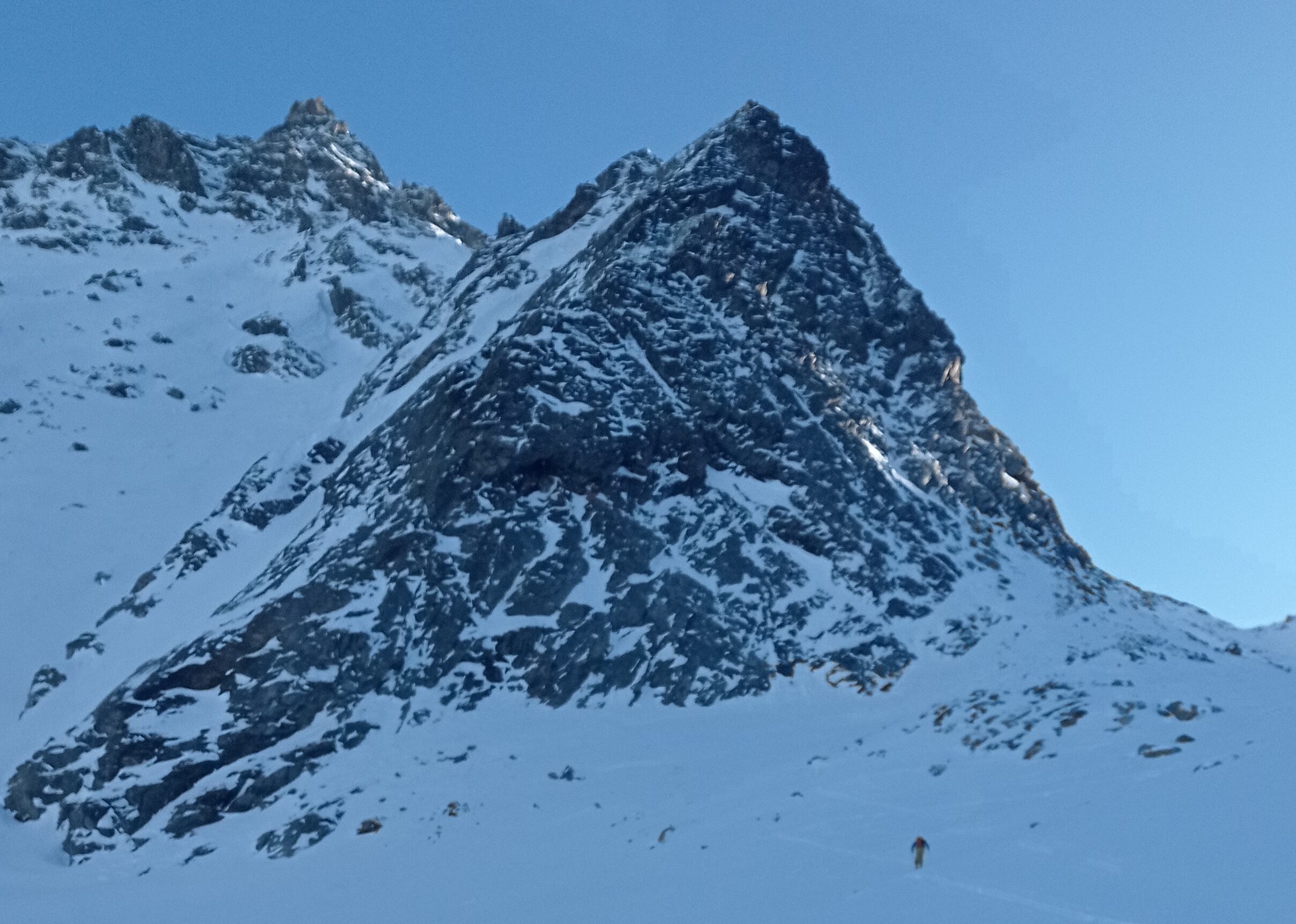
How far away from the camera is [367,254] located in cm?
8550

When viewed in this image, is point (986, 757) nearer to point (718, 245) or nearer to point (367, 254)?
point (718, 245)

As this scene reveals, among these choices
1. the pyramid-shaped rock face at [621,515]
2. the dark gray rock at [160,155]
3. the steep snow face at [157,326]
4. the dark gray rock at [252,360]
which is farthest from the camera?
the dark gray rock at [160,155]

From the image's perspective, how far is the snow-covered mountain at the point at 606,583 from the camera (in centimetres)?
3023

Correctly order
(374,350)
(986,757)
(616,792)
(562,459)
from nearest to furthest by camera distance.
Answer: (986,757) → (616,792) → (562,459) → (374,350)

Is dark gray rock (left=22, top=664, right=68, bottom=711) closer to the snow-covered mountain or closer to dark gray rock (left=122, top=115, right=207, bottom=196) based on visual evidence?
the snow-covered mountain

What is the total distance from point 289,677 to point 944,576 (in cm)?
2360

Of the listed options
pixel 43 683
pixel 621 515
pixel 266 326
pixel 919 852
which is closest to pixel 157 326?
pixel 266 326

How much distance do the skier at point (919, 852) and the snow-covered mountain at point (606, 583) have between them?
4.18 feet

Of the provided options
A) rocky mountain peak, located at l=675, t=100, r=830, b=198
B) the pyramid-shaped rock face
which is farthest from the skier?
rocky mountain peak, located at l=675, t=100, r=830, b=198

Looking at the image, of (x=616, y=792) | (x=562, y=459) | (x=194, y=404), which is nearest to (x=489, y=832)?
(x=616, y=792)

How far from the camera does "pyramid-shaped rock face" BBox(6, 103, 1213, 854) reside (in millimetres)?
34531

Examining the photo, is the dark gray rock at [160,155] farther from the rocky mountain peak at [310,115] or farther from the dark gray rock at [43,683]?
the dark gray rock at [43,683]

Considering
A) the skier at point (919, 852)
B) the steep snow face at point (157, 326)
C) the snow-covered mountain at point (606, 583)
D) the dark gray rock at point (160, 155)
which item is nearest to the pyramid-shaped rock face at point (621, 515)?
the snow-covered mountain at point (606, 583)

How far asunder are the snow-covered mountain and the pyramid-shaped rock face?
0.14 m
